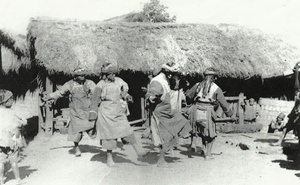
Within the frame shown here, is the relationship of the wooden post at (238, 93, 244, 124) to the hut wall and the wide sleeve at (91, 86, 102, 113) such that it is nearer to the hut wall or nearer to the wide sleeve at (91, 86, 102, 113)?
the hut wall

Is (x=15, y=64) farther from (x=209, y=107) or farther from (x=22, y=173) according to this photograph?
(x=209, y=107)

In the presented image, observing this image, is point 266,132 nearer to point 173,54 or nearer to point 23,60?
point 173,54

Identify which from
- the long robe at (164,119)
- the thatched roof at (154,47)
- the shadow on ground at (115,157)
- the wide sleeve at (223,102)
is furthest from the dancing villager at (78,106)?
the thatched roof at (154,47)

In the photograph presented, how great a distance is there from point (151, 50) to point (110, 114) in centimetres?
638

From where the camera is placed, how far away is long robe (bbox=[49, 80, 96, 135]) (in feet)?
25.7

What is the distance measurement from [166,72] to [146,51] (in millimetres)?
6189

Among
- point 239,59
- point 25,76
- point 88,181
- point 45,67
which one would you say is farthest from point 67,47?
point 88,181

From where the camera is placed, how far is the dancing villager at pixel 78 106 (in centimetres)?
782

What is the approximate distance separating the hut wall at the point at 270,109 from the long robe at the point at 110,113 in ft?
25.1

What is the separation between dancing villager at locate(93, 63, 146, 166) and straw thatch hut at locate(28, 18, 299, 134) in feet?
16.7

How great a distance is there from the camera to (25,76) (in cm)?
1312

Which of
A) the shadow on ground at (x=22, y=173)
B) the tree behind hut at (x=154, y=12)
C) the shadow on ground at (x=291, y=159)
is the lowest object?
the shadow on ground at (x=291, y=159)

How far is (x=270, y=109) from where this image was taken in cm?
1313

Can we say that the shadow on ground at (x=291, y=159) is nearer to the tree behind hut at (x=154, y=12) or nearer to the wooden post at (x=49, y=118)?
the wooden post at (x=49, y=118)
